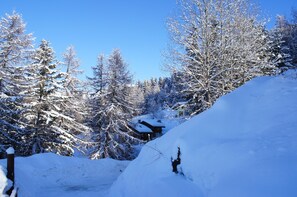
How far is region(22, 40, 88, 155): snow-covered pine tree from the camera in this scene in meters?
20.1

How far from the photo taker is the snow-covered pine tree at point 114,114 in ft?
79.0

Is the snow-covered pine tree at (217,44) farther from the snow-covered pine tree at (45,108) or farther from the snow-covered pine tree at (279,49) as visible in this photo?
the snow-covered pine tree at (279,49)

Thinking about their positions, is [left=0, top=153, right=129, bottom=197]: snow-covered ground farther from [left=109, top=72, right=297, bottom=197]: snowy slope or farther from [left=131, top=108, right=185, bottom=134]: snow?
[left=131, top=108, right=185, bottom=134]: snow

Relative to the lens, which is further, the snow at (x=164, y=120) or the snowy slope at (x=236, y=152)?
the snow at (x=164, y=120)

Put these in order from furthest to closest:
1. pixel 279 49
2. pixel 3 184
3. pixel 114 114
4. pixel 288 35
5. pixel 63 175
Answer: pixel 288 35
pixel 279 49
pixel 114 114
pixel 63 175
pixel 3 184

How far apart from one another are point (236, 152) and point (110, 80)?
20.2 metres

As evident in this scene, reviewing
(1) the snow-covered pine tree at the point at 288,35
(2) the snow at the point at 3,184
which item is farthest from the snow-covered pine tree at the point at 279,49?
(2) the snow at the point at 3,184

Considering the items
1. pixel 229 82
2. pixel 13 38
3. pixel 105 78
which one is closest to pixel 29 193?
pixel 229 82

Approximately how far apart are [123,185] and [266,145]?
597 centimetres

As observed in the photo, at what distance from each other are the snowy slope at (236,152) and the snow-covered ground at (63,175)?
2889mm

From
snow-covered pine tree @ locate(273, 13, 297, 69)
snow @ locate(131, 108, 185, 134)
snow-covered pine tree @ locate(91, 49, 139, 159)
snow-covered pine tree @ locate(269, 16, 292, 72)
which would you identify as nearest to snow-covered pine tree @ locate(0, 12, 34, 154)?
snow-covered pine tree @ locate(91, 49, 139, 159)

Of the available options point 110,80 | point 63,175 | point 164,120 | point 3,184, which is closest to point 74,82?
point 110,80

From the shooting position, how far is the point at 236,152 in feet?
18.4

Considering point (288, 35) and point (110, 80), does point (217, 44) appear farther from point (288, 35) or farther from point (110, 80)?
point (288, 35)
